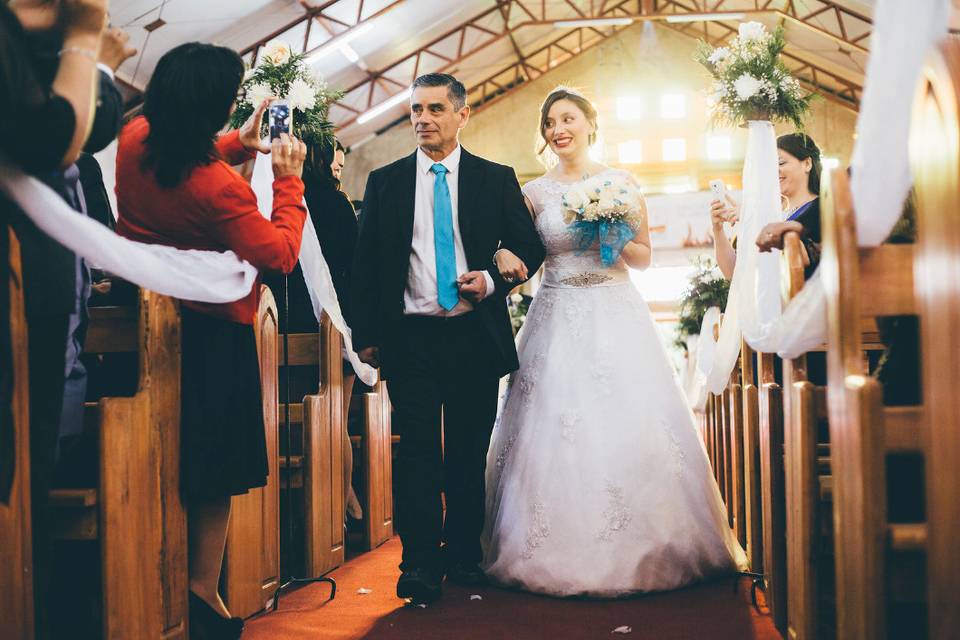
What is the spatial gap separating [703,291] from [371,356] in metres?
3.45

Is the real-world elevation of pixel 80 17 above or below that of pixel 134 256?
above

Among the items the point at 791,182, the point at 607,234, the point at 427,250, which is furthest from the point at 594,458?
the point at 791,182

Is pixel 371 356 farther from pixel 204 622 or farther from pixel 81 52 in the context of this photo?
pixel 81 52

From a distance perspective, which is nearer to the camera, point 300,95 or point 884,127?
point 884,127

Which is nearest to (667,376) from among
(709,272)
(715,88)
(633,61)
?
(715,88)

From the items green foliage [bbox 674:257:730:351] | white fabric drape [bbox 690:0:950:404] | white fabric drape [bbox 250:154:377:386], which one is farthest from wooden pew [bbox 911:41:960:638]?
green foliage [bbox 674:257:730:351]

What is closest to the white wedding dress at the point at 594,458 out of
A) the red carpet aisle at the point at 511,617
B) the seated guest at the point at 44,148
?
the red carpet aisle at the point at 511,617

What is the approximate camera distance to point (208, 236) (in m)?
2.42

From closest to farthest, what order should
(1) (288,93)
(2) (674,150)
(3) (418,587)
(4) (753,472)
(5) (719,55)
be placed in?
(3) (418,587), (4) (753,472), (1) (288,93), (5) (719,55), (2) (674,150)

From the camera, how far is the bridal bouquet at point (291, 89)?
338cm

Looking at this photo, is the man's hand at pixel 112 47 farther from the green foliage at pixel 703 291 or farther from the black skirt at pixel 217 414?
the green foliage at pixel 703 291

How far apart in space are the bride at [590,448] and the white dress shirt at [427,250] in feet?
0.67

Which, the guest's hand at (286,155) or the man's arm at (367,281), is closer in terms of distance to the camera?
the guest's hand at (286,155)

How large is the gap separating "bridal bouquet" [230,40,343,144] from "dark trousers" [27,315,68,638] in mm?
1398
